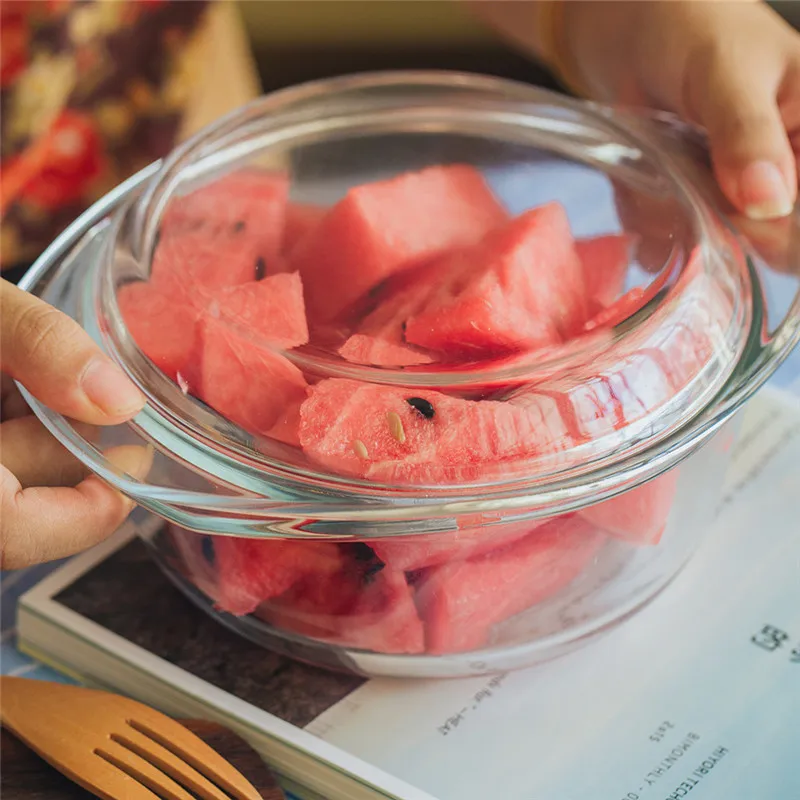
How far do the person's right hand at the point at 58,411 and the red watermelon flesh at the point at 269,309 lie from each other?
8 cm

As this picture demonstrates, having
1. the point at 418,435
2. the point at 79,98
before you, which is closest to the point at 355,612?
the point at 418,435

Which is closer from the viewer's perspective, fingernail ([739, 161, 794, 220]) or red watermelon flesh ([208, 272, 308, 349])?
red watermelon flesh ([208, 272, 308, 349])

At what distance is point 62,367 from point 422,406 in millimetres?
214

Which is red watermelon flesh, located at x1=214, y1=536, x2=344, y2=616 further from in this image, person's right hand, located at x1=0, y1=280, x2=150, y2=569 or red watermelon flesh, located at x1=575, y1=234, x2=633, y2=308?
red watermelon flesh, located at x1=575, y1=234, x2=633, y2=308

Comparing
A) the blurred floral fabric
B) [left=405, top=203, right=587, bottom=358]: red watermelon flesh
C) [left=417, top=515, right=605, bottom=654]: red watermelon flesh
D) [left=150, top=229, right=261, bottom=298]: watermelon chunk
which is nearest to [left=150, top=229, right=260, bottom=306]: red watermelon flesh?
[left=150, top=229, right=261, bottom=298]: watermelon chunk

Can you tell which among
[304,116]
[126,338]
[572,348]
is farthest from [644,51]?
[126,338]

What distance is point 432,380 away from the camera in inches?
23.2

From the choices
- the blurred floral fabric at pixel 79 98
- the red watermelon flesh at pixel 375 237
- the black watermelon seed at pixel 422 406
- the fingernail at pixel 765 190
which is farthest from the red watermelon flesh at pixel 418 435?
the blurred floral fabric at pixel 79 98

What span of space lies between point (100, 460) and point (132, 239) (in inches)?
8.1

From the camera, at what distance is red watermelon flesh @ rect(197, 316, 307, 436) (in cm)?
59

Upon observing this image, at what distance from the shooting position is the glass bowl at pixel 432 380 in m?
0.56

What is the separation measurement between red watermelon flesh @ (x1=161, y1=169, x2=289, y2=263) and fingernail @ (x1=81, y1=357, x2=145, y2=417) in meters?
0.15

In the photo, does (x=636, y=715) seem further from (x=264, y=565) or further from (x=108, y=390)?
(x=108, y=390)

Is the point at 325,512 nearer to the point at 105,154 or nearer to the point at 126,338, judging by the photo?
the point at 126,338
